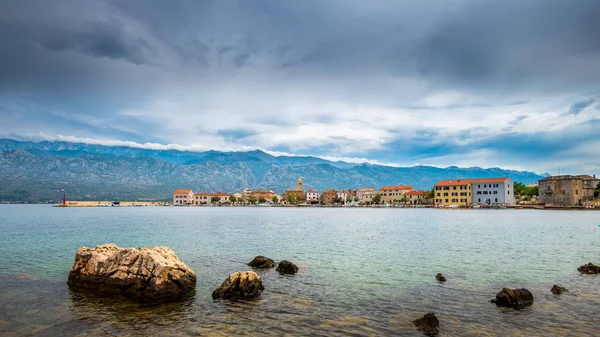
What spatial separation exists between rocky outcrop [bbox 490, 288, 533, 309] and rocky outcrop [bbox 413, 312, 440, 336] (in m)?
5.22

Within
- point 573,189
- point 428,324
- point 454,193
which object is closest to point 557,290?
point 428,324

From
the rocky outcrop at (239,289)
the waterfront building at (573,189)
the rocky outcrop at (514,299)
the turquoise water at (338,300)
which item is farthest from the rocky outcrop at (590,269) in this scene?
the waterfront building at (573,189)

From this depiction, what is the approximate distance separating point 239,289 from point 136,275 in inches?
239

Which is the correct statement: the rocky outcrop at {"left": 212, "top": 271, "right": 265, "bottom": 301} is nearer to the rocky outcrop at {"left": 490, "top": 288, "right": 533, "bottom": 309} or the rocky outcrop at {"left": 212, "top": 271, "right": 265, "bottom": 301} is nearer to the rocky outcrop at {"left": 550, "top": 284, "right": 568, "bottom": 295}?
the rocky outcrop at {"left": 490, "top": 288, "right": 533, "bottom": 309}

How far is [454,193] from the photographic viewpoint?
18575 centimetres

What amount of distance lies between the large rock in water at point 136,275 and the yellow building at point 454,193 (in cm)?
18097

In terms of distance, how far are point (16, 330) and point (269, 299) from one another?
37.1 ft

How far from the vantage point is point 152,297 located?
20.1 m

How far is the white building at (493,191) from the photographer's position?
174 metres

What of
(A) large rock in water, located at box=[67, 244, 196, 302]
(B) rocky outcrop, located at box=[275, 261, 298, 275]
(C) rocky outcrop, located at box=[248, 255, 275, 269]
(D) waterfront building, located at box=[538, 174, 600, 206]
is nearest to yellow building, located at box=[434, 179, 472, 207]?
(D) waterfront building, located at box=[538, 174, 600, 206]

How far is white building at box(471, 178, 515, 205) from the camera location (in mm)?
173625

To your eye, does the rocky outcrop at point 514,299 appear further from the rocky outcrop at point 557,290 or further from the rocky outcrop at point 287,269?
the rocky outcrop at point 287,269

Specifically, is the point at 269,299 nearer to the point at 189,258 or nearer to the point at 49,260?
the point at 189,258

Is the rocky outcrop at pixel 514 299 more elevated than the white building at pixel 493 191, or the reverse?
the white building at pixel 493 191
